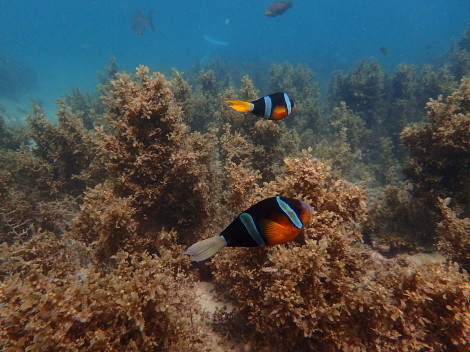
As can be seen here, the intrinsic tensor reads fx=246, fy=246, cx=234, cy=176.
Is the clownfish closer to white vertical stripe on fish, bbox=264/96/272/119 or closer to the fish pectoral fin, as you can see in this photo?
white vertical stripe on fish, bbox=264/96/272/119

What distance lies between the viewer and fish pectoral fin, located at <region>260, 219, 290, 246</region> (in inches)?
60.1

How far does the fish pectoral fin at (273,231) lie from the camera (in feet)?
5.01

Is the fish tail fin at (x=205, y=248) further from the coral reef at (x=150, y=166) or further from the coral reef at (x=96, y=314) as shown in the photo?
the coral reef at (x=150, y=166)

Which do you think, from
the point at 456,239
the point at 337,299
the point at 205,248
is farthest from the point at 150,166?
the point at 456,239

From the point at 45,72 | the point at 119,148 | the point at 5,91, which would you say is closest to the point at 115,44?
the point at 45,72

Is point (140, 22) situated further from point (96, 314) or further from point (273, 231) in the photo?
point (273, 231)

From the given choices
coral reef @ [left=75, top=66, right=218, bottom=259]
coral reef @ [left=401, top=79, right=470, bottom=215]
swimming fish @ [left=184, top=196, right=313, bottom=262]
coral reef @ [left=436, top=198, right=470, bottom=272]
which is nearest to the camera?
swimming fish @ [left=184, top=196, right=313, bottom=262]

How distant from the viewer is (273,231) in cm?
154

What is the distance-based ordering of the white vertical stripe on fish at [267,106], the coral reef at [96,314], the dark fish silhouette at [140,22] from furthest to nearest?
1. the dark fish silhouette at [140,22]
2. the white vertical stripe on fish at [267,106]
3. the coral reef at [96,314]

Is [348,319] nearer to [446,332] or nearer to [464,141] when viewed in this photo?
[446,332]

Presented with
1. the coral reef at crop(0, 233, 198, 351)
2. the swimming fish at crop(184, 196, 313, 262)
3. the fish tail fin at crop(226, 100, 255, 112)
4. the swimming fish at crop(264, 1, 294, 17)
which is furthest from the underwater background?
the swimming fish at crop(264, 1, 294, 17)

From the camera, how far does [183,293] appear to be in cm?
269

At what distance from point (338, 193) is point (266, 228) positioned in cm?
184

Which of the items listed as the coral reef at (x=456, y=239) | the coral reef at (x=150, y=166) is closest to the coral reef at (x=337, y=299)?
the coral reef at (x=456, y=239)
